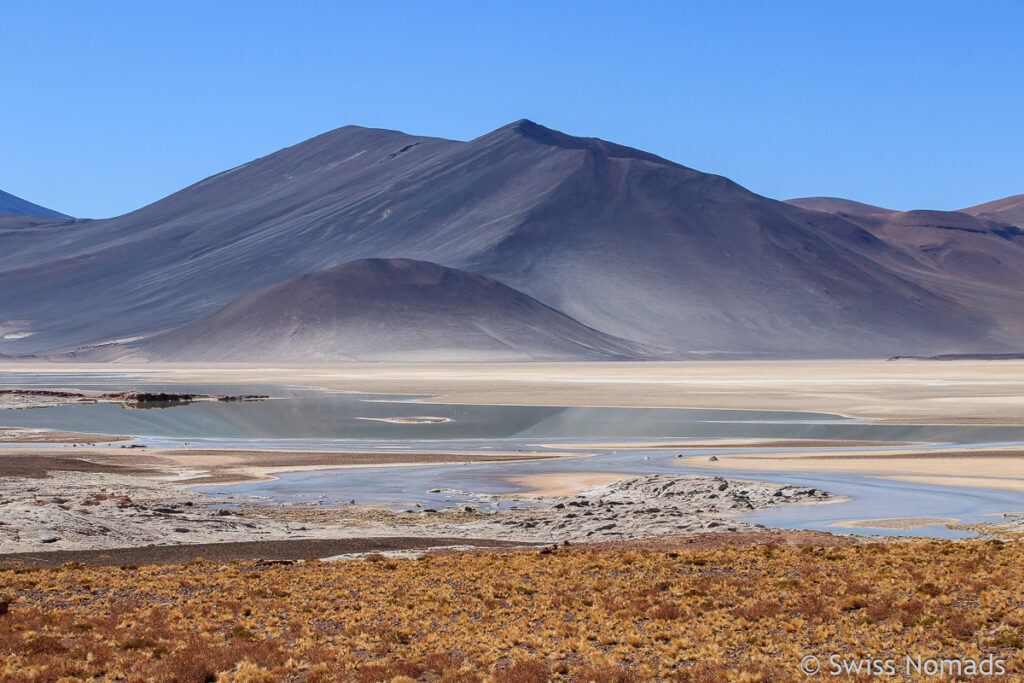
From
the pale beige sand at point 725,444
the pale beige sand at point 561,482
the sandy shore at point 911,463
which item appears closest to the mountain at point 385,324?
the pale beige sand at point 725,444

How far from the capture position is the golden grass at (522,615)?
1081 centimetres

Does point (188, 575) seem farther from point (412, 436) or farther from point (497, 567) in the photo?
point (412, 436)

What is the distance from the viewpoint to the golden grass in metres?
10.8

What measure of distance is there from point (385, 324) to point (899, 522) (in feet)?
464

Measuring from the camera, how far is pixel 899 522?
2030 centimetres

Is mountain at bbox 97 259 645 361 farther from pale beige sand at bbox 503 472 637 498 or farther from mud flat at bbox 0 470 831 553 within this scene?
mud flat at bbox 0 470 831 553

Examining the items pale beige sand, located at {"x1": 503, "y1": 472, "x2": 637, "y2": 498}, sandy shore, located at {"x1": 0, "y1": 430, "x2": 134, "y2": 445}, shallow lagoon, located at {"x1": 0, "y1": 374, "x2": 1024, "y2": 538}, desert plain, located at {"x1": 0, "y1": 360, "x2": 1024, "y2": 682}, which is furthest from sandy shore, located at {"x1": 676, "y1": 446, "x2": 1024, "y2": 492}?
sandy shore, located at {"x1": 0, "y1": 430, "x2": 134, "y2": 445}

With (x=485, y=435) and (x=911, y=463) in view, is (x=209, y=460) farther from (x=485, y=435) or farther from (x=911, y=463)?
(x=911, y=463)

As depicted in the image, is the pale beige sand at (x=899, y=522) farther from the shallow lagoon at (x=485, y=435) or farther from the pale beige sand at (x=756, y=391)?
the pale beige sand at (x=756, y=391)

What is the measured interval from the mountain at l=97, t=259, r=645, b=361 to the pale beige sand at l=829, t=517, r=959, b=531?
12327cm

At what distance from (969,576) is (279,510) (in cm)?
1362

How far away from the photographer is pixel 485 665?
35.8ft

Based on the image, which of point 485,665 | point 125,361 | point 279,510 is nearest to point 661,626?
point 485,665

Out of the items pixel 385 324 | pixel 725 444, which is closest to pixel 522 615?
pixel 725 444
